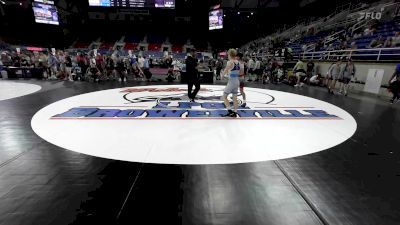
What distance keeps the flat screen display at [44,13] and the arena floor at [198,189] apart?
72.0 feet

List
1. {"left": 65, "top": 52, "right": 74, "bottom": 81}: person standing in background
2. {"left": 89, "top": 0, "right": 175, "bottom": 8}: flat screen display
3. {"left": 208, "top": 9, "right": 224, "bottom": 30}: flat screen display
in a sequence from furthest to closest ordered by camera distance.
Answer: {"left": 208, "top": 9, "right": 224, "bottom": 30}: flat screen display → {"left": 89, "top": 0, "right": 175, "bottom": 8}: flat screen display → {"left": 65, "top": 52, "right": 74, "bottom": 81}: person standing in background

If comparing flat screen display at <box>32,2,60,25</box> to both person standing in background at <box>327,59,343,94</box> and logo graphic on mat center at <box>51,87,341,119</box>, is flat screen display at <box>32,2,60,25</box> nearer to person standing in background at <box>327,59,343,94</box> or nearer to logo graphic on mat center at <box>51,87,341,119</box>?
logo graphic on mat center at <box>51,87,341,119</box>

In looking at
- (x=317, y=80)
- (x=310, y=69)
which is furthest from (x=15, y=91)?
(x=310, y=69)

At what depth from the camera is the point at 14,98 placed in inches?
295

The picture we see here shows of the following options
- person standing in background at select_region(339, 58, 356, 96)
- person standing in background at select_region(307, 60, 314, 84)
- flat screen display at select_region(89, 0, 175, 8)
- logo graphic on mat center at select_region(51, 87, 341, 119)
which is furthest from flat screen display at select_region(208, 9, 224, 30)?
logo graphic on mat center at select_region(51, 87, 341, 119)

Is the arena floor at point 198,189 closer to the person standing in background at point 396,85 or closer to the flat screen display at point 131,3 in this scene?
the person standing in background at point 396,85

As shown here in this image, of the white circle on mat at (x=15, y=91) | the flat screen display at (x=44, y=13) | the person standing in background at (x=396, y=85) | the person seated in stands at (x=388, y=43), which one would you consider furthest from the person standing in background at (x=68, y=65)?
the person seated in stands at (x=388, y=43)

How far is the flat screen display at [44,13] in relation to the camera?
65.3ft

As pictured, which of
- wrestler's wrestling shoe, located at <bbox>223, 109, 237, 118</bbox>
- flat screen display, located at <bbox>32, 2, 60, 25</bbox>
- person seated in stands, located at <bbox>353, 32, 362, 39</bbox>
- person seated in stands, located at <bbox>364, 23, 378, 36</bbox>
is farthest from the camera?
flat screen display, located at <bbox>32, 2, 60, 25</bbox>

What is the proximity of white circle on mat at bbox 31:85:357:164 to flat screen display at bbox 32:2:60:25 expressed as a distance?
18.6 metres

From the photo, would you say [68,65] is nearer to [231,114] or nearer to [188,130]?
[231,114]

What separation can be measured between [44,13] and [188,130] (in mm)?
23049

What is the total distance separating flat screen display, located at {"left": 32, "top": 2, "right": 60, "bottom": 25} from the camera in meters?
19.9

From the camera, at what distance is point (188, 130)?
439 centimetres
